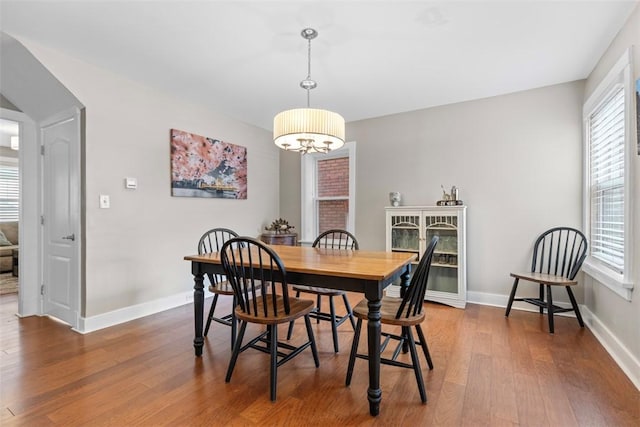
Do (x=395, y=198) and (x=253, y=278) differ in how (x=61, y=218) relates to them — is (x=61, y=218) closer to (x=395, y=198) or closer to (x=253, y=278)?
(x=253, y=278)

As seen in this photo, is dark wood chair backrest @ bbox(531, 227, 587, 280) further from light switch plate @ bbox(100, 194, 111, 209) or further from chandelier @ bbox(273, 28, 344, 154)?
light switch plate @ bbox(100, 194, 111, 209)

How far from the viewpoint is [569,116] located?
10.4 ft

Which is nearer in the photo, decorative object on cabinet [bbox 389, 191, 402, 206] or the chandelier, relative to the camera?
the chandelier

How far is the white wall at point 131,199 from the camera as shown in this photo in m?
2.81

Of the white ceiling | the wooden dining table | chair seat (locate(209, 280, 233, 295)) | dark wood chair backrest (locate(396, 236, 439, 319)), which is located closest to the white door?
the white ceiling

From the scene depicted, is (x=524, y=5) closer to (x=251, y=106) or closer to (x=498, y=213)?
(x=498, y=213)

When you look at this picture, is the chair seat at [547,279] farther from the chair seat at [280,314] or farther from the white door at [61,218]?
the white door at [61,218]

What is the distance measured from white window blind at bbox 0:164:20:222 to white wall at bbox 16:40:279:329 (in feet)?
14.2

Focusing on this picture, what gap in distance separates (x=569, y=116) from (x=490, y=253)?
5.24 feet

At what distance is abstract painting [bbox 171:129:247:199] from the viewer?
3.56m

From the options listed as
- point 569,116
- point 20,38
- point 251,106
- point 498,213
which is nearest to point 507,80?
point 569,116

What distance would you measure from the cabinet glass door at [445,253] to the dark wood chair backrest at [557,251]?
2.49 ft

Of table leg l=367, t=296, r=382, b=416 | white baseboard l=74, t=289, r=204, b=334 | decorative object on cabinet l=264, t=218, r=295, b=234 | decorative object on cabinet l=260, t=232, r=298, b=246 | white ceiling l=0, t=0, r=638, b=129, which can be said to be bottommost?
white baseboard l=74, t=289, r=204, b=334

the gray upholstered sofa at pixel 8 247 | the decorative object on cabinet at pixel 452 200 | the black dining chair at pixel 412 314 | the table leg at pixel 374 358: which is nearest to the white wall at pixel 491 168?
the decorative object on cabinet at pixel 452 200
